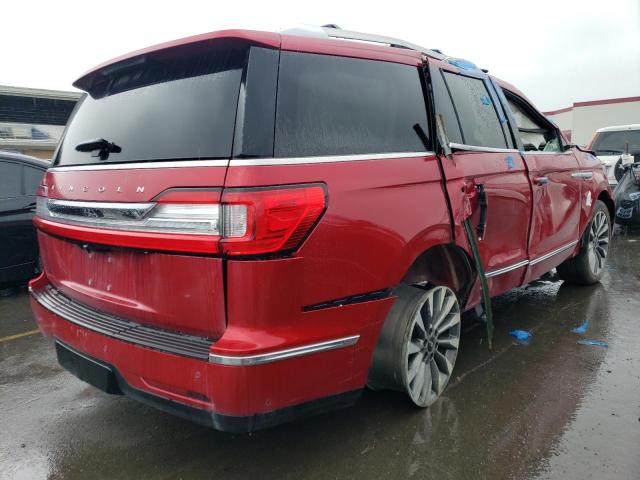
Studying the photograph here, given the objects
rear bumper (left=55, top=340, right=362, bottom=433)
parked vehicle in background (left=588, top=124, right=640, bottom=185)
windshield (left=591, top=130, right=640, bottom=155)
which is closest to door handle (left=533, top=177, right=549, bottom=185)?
rear bumper (left=55, top=340, right=362, bottom=433)

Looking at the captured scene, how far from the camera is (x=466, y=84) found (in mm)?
3158

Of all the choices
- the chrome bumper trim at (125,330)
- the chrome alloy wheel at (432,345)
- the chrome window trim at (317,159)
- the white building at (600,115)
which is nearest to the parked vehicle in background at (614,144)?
the chrome alloy wheel at (432,345)

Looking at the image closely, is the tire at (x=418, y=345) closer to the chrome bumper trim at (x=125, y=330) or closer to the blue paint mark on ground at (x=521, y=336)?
the chrome bumper trim at (x=125, y=330)

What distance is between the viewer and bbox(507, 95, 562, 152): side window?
392 centimetres

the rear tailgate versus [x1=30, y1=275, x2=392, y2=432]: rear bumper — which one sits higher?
the rear tailgate

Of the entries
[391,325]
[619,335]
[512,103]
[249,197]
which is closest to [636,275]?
[619,335]

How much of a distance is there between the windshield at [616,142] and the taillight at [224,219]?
397 inches

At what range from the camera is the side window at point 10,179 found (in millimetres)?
5196

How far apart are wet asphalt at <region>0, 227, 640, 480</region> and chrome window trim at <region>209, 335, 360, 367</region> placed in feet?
2.10

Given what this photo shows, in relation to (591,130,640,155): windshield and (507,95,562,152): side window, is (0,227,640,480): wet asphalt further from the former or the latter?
(591,130,640,155): windshield

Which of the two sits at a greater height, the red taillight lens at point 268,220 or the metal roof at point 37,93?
the metal roof at point 37,93

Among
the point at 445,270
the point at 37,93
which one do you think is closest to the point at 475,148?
the point at 445,270

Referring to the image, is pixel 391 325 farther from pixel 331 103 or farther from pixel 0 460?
pixel 0 460

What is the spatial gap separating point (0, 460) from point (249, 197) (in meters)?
1.90
